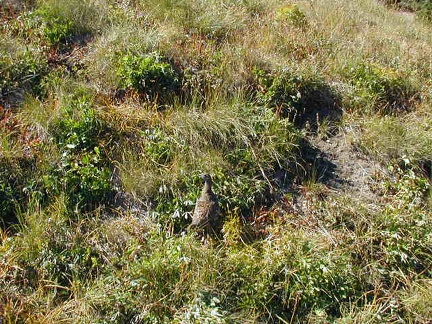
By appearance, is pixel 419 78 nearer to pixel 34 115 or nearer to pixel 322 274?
pixel 322 274

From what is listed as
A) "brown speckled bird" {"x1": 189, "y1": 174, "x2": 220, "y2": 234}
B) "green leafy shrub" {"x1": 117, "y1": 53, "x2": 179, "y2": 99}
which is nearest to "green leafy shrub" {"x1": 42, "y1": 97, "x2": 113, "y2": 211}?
"green leafy shrub" {"x1": 117, "y1": 53, "x2": 179, "y2": 99}

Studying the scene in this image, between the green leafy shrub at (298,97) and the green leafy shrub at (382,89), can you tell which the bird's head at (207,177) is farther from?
the green leafy shrub at (382,89)

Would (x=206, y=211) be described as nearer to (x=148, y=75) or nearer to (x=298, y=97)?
(x=148, y=75)

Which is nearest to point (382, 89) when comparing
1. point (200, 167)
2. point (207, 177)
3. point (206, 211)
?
point (200, 167)

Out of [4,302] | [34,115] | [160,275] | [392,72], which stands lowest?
[4,302]

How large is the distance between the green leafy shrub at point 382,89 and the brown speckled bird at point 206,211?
2.87 meters

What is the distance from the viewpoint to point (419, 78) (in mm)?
7316

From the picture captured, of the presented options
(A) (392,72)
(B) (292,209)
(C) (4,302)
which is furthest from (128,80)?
(A) (392,72)

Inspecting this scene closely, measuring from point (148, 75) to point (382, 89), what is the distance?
10.7ft

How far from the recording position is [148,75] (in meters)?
6.10

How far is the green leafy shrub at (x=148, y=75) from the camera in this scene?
6.06 metres

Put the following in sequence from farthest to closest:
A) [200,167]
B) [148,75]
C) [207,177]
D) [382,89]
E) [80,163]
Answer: [382,89] < [148,75] < [200,167] < [80,163] < [207,177]

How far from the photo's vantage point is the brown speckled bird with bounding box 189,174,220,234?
4.82 metres

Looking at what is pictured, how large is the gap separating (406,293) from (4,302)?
374cm
